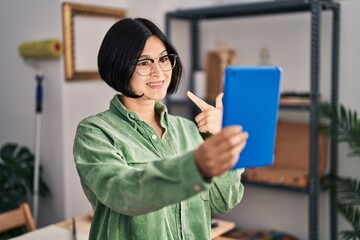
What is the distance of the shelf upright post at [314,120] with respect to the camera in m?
2.70

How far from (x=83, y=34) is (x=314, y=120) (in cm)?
151

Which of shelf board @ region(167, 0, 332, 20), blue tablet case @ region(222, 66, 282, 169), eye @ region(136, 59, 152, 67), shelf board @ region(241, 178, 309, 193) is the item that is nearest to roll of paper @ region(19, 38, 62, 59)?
shelf board @ region(167, 0, 332, 20)

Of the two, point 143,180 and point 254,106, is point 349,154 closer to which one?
point 254,106

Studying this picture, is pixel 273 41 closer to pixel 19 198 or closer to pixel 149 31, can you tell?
pixel 19 198

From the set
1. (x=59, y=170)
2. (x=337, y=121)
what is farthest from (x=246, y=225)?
(x=59, y=170)

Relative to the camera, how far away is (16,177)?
3105 mm

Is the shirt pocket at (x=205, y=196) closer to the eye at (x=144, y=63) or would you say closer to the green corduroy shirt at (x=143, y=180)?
the green corduroy shirt at (x=143, y=180)

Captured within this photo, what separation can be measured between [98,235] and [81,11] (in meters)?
2.10

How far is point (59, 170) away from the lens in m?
3.14

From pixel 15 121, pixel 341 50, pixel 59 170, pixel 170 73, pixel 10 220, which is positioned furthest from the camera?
pixel 15 121

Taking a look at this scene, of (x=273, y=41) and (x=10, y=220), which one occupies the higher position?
(x=273, y=41)

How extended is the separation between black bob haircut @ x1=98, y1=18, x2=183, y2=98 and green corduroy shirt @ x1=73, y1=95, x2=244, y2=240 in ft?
0.33

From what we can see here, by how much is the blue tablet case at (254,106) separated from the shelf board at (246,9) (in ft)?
6.19

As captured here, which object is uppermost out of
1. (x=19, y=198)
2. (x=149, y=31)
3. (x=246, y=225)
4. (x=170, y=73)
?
(x=149, y=31)
